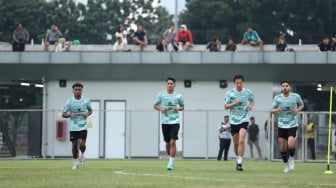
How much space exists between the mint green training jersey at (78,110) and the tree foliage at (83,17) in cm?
4549

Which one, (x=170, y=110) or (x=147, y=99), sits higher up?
(x=147, y=99)

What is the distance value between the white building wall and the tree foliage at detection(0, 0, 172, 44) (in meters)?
25.6

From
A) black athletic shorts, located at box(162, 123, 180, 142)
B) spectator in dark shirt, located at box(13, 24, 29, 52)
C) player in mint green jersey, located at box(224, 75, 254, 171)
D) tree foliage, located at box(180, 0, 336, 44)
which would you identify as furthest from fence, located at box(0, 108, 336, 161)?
tree foliage, located at box(180, 0, 336, 44)

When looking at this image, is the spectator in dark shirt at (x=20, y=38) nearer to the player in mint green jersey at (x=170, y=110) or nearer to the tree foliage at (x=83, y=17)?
the player in mint green jersey at (x=170, y=110)

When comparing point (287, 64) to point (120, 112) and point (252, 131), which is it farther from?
point (120, 112)

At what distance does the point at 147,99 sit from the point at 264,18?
115 feet

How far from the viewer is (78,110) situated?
76.9ft

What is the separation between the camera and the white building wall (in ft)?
140

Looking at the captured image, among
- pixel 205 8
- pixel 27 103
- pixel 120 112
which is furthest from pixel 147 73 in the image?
pixel 205 8

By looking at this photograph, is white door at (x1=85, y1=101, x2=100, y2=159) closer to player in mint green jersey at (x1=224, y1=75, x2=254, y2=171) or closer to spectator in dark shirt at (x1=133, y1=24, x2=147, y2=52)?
spectator in dark shirt at (x1=133, y1=24, x2=147, y2=52)

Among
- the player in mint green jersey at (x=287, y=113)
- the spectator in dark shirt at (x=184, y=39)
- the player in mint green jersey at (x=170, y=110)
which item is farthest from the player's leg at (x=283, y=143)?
the spectator in dark shirt at (x=184, y=39)

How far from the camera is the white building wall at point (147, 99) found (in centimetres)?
4259

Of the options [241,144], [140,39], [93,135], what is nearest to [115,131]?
[93,135]

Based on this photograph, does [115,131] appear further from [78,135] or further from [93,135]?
[78,135]
